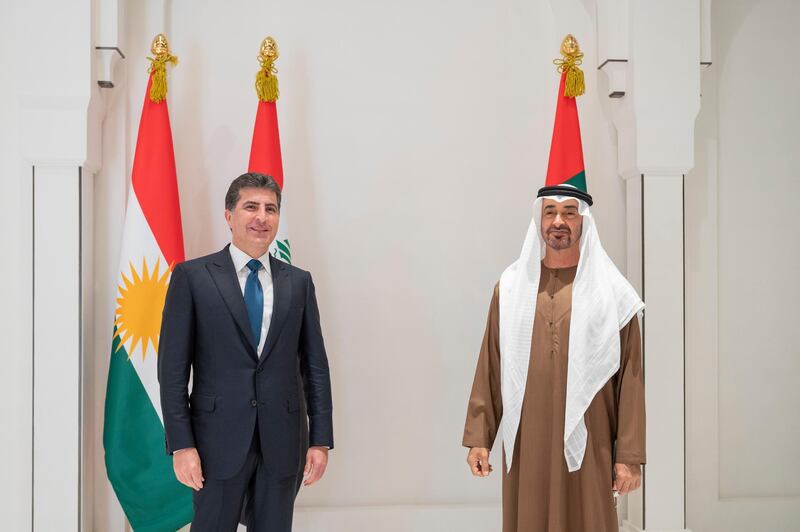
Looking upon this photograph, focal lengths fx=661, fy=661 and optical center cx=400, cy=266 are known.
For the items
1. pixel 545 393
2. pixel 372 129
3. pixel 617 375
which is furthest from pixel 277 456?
pixel 372 129

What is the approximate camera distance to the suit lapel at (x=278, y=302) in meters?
2.20

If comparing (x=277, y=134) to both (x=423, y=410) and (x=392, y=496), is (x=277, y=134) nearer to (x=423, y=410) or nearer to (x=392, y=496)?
(x=423, y=410)

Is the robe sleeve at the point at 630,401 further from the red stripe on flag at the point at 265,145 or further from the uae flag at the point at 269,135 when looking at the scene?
the red stripe on flag at the point at 265,145

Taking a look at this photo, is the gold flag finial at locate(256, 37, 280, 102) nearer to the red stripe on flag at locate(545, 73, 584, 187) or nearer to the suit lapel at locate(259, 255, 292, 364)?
the suit lapel at locate(259, 255, 292, 364)

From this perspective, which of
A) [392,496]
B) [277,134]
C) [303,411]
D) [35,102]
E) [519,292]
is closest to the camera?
[303,411]

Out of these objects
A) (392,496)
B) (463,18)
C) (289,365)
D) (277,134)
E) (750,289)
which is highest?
(463,18)

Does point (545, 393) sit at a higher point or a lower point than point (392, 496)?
higher

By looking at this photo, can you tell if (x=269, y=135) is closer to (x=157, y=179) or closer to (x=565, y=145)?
(x=157, y=179)

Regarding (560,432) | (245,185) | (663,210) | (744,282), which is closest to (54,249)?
(245,185)

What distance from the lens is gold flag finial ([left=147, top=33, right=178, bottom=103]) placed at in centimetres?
303

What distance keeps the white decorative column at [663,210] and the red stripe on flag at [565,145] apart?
0.94ft

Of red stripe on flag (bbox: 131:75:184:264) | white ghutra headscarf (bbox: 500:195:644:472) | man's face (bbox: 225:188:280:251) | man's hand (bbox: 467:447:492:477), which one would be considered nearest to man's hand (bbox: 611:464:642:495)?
white ghutra headscarf (bbox: 500:195:644:472)

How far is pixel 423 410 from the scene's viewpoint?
11.3ft

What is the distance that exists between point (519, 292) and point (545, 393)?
1.26 feet
